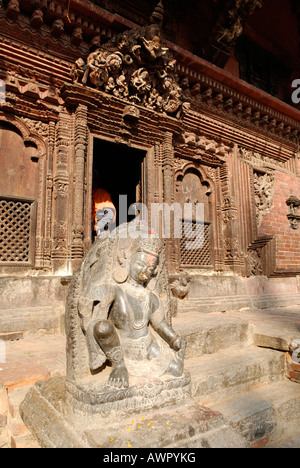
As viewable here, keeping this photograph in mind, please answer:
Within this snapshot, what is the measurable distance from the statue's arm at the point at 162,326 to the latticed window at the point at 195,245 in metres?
4.46

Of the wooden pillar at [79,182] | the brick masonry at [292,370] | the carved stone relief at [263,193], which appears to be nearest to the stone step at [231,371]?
the brick masonry at [292,370]

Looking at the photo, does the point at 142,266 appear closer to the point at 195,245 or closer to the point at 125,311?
the point at 125,311

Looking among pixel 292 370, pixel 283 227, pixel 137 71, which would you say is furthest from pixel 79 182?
pixel 283 227

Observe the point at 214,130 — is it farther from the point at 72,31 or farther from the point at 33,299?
the point at 33,299

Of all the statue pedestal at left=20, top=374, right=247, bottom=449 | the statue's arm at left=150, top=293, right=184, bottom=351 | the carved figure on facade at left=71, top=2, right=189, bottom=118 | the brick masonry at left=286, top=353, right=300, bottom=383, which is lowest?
the brick masonry at left=286, top=353, right=300, bottom=383

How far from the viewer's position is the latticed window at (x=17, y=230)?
4859 mm

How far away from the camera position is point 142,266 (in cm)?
230

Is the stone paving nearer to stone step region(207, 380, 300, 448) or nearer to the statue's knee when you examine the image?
stone step region(207, 380, 300, 448)

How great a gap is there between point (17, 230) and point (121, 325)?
3444 mm

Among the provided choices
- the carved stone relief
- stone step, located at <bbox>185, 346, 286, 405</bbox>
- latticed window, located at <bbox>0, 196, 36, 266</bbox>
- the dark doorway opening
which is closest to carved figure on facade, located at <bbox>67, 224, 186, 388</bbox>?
stone step, located at <bbox>185, 346, 286, 405</bbox>

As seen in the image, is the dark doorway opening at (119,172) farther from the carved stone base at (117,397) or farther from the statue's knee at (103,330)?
the carved stone base at (117,397)

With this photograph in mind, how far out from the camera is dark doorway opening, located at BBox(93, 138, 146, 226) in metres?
6.68

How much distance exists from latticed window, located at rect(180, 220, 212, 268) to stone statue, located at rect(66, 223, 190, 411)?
4.47 metres
